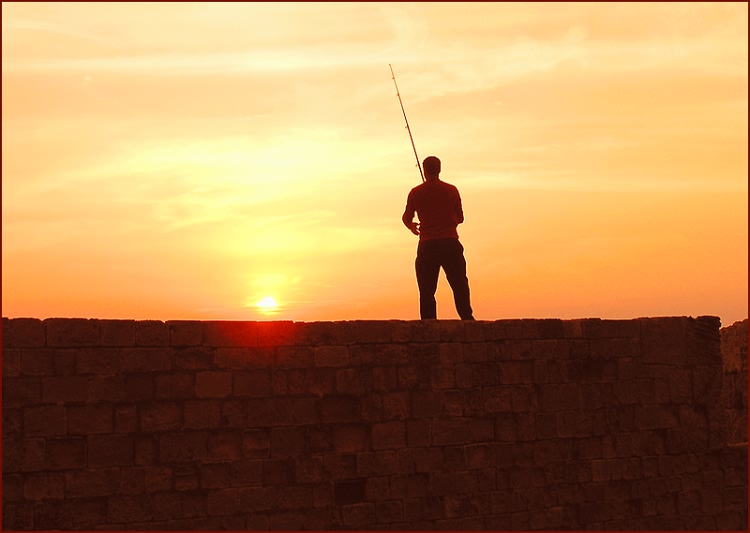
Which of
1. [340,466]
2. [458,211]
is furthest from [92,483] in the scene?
[458,211]

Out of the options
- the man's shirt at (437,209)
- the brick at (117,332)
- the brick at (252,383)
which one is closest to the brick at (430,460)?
the brick at (252,383)

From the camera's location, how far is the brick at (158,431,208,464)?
8.76 meters

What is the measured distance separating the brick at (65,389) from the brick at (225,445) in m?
1.14

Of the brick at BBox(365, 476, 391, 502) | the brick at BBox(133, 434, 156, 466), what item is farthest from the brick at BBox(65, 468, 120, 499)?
the brick at BBox(365, 476, 391, 502)

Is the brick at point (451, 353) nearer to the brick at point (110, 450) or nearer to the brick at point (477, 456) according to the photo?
the brick at point (477, 456)

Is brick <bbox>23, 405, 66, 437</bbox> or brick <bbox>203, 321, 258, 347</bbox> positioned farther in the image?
brick <bbox>203, 321, 258, 347</bbox>

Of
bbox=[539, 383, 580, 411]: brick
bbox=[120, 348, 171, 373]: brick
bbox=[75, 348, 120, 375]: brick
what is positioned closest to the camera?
bbox=[75, 348, 120, 375]: brick

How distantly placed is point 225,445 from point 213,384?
0.54m

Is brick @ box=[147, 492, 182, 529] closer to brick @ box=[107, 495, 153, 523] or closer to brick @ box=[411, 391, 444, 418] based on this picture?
brick @ box=[107, 495, 153, 523]

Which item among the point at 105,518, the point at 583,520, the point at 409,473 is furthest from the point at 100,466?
the point at 583,520

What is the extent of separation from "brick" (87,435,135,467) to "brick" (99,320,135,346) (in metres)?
0.78

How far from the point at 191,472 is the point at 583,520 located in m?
3.99

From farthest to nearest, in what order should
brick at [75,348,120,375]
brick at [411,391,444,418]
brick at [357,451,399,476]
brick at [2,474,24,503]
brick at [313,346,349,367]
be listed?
brick at [411,391,444,418]
brick at [357,451,399,476]
brick at [313,346,349,367]
brick at [75,348,120,375]
brick at [2,474,24,503]

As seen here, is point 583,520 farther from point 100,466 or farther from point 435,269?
point 100,466
